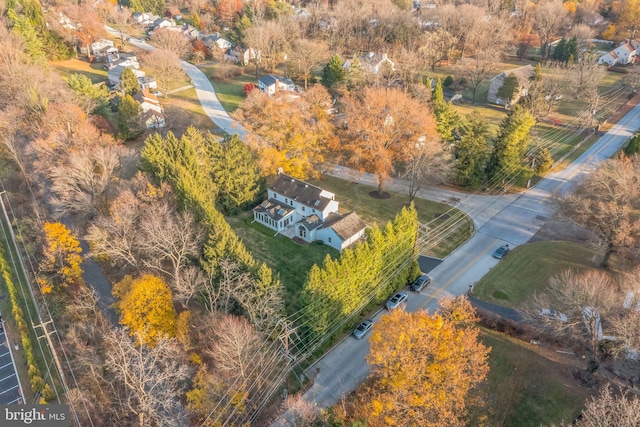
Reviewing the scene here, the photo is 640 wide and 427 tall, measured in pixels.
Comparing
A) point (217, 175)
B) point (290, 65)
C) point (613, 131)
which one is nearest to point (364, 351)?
point (217, 175)

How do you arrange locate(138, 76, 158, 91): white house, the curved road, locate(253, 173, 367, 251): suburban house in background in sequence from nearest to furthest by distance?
the curved road < locate(253, 173, 367, 251): suburban house in background < locate(138, 76, 158, 91): white house

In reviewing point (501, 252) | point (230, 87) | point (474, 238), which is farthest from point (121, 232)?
point (230, 87)

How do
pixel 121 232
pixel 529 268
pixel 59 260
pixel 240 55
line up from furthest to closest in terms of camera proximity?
pixel 240 55 → pixel 529 268 → pixel 59 260 → pixel 121 232

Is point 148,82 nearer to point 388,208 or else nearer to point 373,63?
point 373,63

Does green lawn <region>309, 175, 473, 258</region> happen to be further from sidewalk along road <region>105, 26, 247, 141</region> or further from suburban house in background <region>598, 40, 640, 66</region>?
suburban house in background <region>598, 40, 640, 66</region>

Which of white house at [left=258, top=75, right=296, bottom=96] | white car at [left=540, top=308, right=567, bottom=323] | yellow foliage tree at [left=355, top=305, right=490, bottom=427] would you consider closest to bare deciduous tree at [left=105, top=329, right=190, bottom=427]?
yellow foliage tree at [left=355, top=305, right=490, bottom=427]

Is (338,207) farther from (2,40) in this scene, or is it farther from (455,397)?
(2,40)

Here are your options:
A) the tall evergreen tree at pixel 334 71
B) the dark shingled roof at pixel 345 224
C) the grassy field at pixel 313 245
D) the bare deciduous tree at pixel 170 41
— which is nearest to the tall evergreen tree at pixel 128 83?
the bare deciduous tree at pixel 170 41
